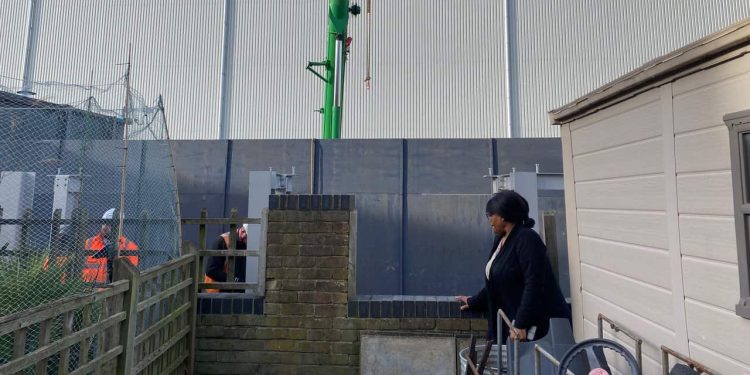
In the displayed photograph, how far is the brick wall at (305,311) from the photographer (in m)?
3.84

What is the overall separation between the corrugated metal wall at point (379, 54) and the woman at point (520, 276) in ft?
33.7

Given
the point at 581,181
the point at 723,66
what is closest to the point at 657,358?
the point at 581,181

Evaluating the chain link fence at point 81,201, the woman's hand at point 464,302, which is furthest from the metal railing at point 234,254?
the woman's hand at point 464,302

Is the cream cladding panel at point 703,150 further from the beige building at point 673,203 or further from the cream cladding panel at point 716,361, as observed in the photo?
the cream cladding panel at point 716,361

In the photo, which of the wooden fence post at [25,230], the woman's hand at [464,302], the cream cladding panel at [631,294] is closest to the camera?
the cream cladding panel at [631,294]

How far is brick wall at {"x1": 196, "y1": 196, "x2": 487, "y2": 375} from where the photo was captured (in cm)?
384

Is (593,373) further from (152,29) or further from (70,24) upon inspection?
(70,24)

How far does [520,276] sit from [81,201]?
13.4 ft

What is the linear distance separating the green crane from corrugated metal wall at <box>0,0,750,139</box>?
3.20 metres

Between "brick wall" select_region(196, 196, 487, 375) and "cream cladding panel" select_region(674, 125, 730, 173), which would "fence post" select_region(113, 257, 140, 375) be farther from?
"cream cladding panel" select_region(674, 125, 730, 173)

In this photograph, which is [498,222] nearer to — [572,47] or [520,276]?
[520,276]

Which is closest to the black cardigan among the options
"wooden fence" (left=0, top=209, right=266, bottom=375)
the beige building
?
the beige building

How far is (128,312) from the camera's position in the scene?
2.55 metres

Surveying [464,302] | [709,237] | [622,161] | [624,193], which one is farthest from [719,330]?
[464,302]
